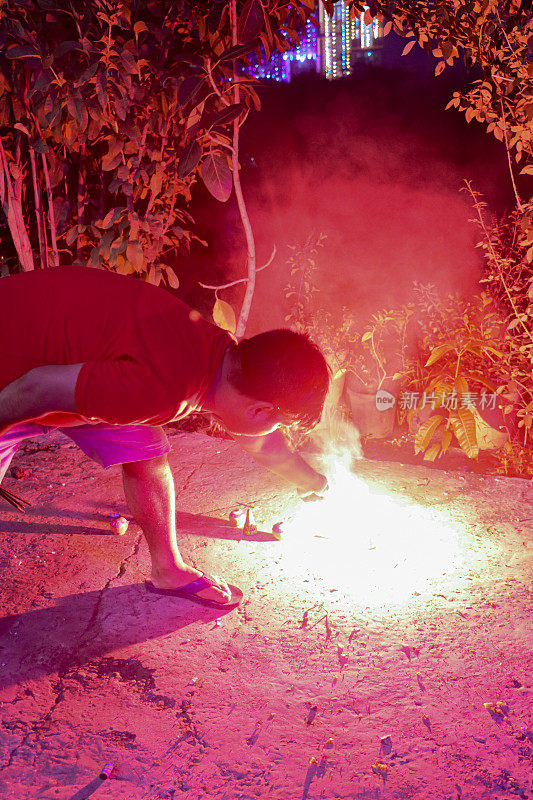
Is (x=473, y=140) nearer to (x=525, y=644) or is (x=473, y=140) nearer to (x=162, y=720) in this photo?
(x=525, y=644)

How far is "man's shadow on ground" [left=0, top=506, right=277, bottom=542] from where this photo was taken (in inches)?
117

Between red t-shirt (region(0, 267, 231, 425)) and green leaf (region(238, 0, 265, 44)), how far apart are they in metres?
2.29

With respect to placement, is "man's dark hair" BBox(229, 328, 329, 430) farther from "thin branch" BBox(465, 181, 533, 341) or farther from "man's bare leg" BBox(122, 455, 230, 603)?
"thin branch" BBox(465, 181, 533, 341)

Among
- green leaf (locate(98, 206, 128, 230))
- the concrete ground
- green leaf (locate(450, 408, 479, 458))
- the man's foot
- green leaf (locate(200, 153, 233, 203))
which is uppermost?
green leaf (locate(200, 153, 233, 203))

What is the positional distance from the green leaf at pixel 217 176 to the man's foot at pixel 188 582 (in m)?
2.24

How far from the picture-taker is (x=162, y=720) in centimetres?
186

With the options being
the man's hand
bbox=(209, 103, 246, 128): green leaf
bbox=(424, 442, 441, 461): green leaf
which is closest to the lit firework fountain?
the man's hand

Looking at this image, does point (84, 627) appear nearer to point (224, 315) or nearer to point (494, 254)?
point (224, 315)

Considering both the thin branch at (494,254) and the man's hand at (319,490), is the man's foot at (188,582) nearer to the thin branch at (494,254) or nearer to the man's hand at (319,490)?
the man's hand at (319,490)

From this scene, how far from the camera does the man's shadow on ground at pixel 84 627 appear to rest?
2.12 meters

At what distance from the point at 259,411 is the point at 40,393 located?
639 millimetres

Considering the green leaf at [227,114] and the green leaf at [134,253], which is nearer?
the green leaf at [227,114]

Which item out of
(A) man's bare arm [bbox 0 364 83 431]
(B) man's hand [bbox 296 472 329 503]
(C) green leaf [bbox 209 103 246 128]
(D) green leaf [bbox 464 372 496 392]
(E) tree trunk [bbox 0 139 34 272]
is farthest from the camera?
(E) tree trunk [bbox 0 139 34 272]

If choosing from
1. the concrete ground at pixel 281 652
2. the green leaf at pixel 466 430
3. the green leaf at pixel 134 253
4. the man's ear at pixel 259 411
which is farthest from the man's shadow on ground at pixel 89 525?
the green leaf at pixel 134 253
